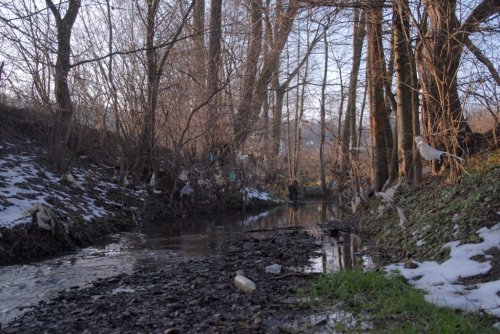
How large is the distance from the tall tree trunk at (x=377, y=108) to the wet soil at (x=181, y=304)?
5.58 meters

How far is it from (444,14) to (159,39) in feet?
26.7

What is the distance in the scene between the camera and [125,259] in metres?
7.96

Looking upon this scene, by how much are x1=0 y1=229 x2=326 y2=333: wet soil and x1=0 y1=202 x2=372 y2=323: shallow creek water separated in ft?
1.19

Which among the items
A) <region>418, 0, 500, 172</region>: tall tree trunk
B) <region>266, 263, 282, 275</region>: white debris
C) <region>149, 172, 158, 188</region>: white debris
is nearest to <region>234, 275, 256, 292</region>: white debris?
<region>266, 263, 282, 275</region>: white debris

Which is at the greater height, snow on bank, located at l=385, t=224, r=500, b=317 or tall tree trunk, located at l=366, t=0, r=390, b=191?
tall tree trunk, located at l=366, t=0, r=390, b=191

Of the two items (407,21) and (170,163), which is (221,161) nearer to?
(170,163)

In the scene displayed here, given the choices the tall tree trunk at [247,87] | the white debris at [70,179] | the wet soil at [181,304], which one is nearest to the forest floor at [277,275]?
the wet soil at [181,304]

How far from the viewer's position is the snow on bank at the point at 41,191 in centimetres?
900

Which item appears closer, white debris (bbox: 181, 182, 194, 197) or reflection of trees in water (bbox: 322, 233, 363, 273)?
reflection of trees in water (bbox: 322, 233, 363, 273)

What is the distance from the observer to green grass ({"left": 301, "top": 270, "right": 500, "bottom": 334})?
12.0 feet

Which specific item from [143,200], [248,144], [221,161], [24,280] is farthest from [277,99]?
[24,280]

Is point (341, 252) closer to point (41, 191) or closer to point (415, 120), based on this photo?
point (415, 120)

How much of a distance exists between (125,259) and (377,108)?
7451 millimetres

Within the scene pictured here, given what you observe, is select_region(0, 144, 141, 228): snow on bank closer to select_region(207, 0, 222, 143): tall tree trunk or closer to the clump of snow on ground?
select_region(207, 0, 222, 143): tall tree trunk
